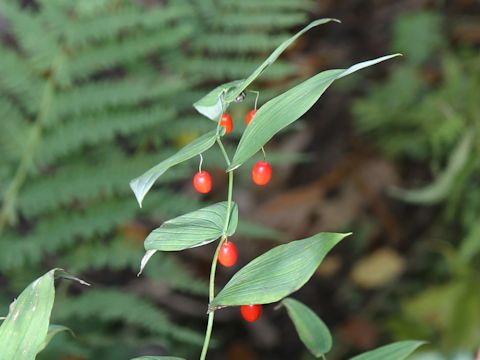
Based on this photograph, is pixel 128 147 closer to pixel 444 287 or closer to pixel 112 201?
pixel 112 201

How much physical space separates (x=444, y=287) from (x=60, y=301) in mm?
877

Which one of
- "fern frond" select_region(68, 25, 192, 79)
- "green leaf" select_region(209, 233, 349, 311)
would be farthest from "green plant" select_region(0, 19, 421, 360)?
"fern frond" select_region(68, 25, 192, 79)

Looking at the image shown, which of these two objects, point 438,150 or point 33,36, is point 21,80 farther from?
point 438,150

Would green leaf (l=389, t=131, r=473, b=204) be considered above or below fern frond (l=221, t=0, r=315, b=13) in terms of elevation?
below

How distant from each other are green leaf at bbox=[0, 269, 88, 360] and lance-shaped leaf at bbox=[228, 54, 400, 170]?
16 centimetres

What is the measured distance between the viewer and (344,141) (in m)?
2.27

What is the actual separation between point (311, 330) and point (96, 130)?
95 cm

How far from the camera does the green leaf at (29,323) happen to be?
1.83 feet

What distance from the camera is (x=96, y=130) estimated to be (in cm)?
156

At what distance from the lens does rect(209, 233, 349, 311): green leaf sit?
55cm

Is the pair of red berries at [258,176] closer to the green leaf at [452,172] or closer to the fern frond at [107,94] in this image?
the fern frond at [107,94]

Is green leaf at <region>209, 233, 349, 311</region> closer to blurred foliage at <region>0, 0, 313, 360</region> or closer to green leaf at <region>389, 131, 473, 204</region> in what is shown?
blurred foliage at <region>0, 0, 313, 360</region>

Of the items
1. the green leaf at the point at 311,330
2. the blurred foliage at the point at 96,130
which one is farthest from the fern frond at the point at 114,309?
the green leaf at the point at 311,330

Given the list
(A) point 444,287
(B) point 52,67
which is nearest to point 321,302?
(A) point 444,287
